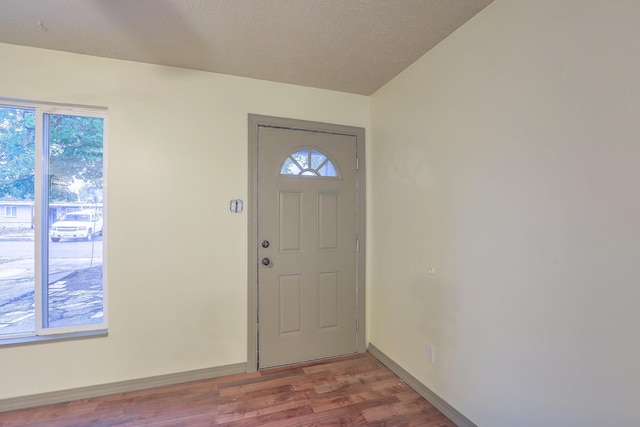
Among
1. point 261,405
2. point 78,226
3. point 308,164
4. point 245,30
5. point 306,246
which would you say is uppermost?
point 245,30

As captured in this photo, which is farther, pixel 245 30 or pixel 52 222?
pixel 52 222

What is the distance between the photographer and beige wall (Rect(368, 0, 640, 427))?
1055 millimetres

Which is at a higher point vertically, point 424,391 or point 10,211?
point 10,211

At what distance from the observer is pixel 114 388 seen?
2.03 metres

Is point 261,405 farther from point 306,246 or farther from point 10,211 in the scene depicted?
point 10,211

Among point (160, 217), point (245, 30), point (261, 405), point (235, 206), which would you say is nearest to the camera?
point (245, 30)

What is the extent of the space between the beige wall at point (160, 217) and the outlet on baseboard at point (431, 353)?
146 centimetres

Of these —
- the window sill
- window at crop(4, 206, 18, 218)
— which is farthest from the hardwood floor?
window at crop(4, 206, 18, 218)

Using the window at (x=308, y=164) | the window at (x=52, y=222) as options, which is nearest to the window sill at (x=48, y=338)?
the window at (x=52, y=222)

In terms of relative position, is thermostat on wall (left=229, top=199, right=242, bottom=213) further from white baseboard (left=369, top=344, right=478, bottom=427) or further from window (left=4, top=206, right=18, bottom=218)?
white baseboard (left=369, top=344, right=478, bottom=427)

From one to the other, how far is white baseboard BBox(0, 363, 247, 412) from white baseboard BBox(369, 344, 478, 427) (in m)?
1.21

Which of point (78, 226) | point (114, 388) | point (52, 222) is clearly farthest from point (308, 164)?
point (114, 388)

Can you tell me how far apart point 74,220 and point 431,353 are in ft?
9.14

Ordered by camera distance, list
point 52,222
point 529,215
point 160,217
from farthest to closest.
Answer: point 160,217 → point 52,222 → point 529,215
